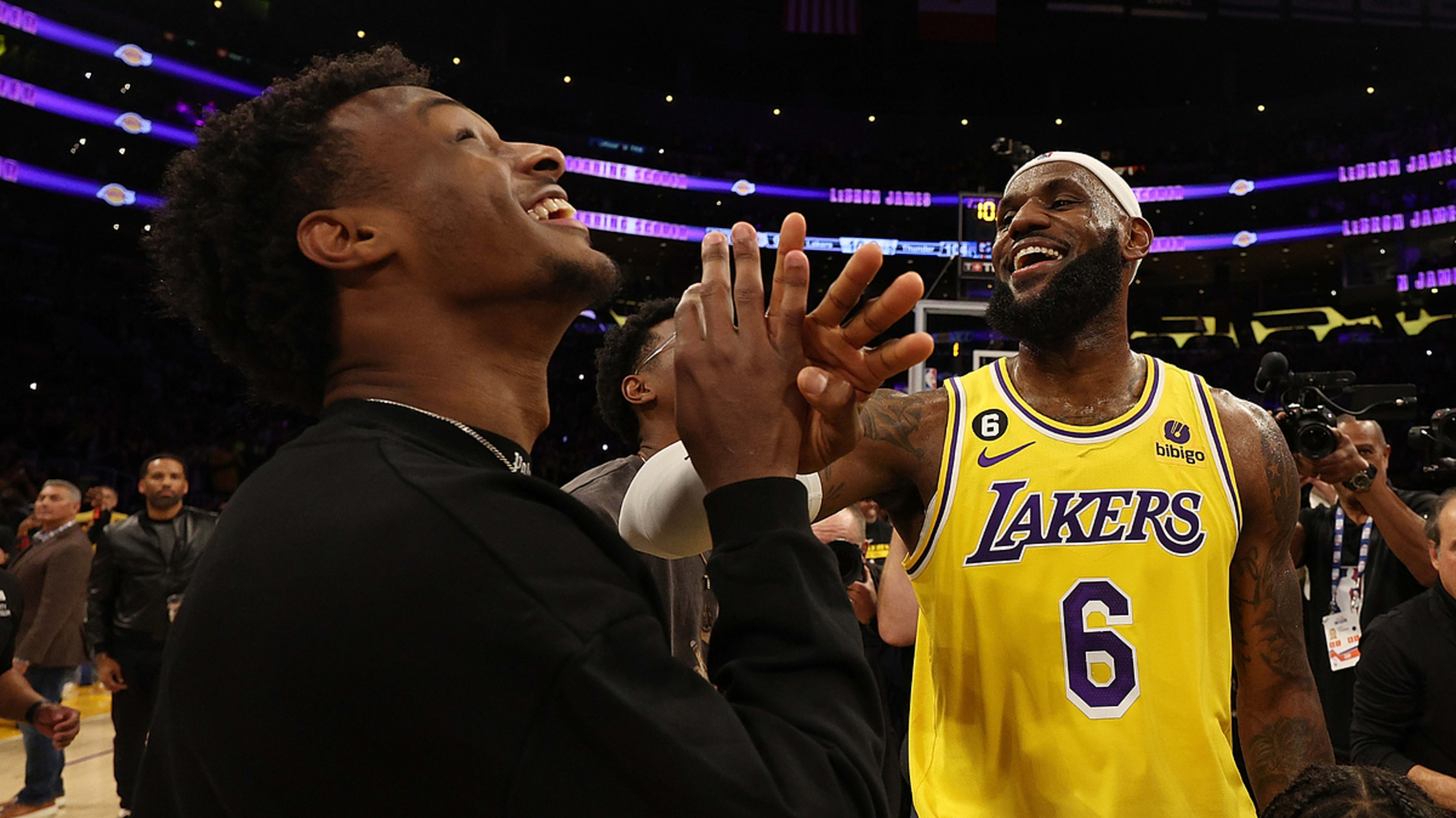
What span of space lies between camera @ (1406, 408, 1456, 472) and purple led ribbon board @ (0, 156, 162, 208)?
17.1 meters

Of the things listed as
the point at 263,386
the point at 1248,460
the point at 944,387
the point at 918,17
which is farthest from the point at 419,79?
the point at 918,17

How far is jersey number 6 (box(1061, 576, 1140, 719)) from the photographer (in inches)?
80.2

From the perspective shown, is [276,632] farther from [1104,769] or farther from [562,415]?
[562,415]

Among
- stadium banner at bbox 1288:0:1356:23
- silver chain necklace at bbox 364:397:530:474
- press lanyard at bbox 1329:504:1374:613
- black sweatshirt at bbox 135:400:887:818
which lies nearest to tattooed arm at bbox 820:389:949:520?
silver chain necklace at bbox 364:397:530:474

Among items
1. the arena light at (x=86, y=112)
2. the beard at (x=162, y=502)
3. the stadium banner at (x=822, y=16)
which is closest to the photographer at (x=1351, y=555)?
the beard at (x=162, y=502)

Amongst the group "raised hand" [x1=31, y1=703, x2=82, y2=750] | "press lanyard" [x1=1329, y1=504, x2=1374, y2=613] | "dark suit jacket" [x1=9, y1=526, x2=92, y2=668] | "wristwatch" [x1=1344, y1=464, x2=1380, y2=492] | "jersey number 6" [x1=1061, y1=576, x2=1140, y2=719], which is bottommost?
"dark suit jacket" [x1=9, y1=526, x2=92, y2=668]

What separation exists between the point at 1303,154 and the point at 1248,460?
24173mm

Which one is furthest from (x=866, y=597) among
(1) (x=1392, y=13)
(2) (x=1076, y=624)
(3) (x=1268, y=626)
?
(1) (x=1392, y=13)

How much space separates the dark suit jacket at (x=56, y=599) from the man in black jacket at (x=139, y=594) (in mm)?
1248

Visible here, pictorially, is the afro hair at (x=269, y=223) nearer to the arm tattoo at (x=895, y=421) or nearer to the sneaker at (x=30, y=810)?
the arm tattoo at (x=895, y=421)

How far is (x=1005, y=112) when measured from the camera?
26219 millimetres

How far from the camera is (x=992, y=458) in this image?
2.22 meters

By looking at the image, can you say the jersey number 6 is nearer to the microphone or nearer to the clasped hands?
the clasped hands

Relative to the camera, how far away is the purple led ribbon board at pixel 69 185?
16391mm
